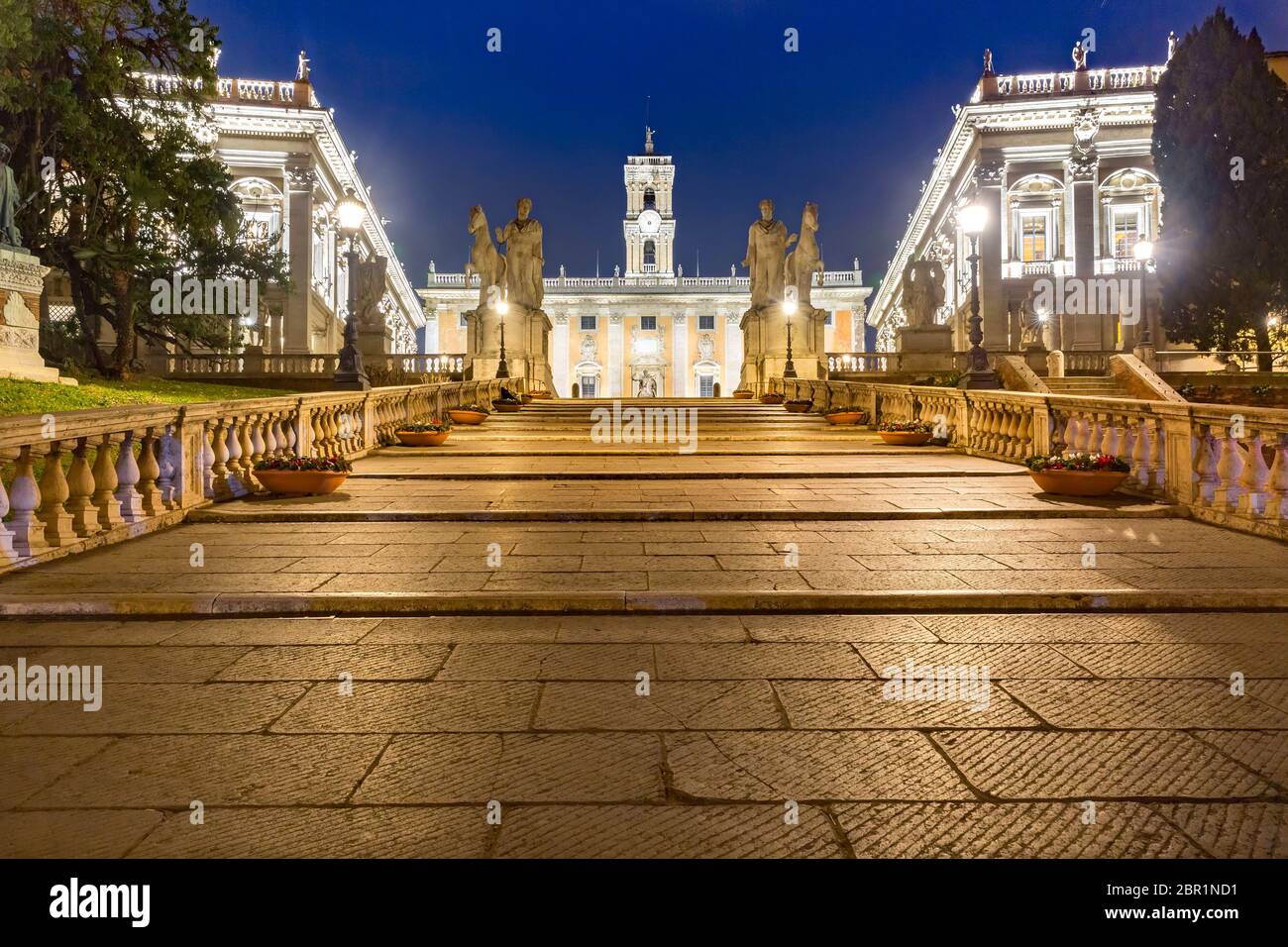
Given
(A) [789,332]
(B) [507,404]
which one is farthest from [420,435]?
(A) [789,332]

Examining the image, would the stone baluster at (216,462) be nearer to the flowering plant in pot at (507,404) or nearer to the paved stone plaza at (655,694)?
the paved stone plaza at (655,694)

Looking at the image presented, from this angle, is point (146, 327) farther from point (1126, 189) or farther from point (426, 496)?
point (1126, 189)

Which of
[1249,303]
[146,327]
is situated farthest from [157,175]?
[1249,303]

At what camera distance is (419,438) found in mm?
16188

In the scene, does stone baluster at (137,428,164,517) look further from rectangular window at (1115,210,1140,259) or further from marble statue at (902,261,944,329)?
rectangular window at (1115,210,1140,259)

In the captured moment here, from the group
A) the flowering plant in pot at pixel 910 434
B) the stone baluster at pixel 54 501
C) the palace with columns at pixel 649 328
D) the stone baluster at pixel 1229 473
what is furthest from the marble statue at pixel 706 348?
the stone baluster at pixel 54 501

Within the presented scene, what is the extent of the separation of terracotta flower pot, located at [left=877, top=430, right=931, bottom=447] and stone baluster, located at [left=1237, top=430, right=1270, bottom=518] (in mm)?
8566

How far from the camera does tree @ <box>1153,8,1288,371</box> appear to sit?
31188 mm

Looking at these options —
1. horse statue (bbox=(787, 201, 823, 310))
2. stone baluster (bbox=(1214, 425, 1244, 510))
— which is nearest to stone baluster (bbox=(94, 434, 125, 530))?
stone baluster (bbox=(1214, 425, 1244, 510))

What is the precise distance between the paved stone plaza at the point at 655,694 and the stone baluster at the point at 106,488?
40cm

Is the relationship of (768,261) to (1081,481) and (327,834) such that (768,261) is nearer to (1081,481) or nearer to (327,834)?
(1081,481)

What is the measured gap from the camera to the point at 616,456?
14617 millimetres

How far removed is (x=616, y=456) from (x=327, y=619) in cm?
954

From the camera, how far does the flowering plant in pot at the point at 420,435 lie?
16156mm
